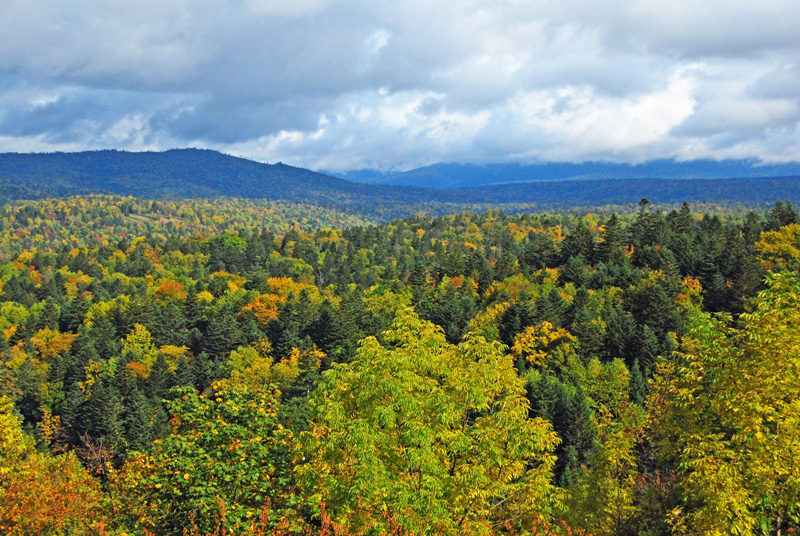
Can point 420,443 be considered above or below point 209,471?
above

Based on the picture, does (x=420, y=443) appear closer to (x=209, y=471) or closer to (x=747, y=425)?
(x=209, y=471)

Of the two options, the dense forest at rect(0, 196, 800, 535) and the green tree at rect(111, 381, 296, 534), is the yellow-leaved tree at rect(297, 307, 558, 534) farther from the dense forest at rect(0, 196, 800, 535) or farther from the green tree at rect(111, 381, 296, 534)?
the green tree at rect(111, 381, 296, 534)

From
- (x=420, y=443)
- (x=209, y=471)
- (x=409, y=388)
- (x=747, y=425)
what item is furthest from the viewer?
(x=409, y=388)

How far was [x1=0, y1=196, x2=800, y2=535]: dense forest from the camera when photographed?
60.6ft

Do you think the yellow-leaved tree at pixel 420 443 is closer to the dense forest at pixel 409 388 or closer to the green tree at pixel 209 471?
the dense forest at pixel 409 388

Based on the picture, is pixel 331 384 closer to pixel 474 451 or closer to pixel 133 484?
pixel 474 451

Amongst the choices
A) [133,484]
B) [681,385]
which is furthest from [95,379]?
[681,385]

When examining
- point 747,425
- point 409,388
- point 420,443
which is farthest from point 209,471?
point 747,425

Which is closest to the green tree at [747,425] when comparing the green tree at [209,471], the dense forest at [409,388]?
the dense forest at [409,388]

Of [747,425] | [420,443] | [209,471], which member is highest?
[747,425]

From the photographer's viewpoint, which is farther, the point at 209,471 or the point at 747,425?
the point at 209,471

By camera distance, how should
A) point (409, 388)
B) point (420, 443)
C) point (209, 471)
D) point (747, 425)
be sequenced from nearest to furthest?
point (747, 425) < point (209, 471) < point (420, 443) < point (409, 388)

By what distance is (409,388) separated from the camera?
2134cm

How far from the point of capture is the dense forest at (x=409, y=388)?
1848cm
